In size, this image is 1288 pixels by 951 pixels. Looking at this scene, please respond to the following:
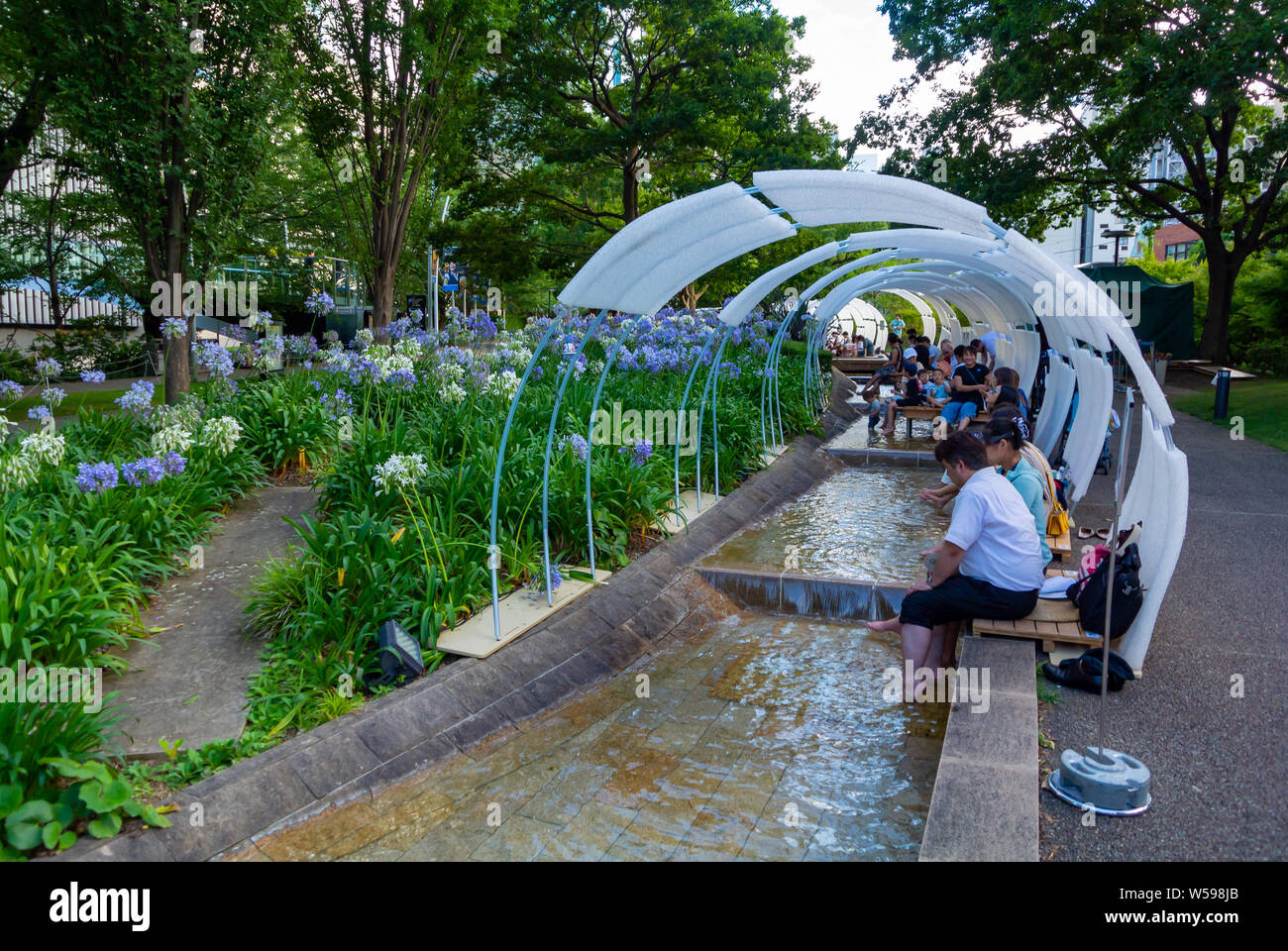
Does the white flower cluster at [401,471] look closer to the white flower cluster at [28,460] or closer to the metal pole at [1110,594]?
the white flower cluster at [28,460]

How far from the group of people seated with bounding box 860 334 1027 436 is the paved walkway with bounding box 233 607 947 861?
550 centimetres

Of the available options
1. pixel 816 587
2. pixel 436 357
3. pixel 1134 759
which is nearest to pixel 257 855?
pixel 1134 759

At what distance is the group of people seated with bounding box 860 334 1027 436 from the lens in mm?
10420

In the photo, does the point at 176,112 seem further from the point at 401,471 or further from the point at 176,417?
the point at 401,471

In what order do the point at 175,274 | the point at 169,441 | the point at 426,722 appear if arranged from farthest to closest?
the point at 175,274, the point at 169,441, the point at 426,722

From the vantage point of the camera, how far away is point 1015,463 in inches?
231

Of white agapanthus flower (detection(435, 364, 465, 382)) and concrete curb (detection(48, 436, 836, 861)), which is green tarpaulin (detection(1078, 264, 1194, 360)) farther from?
concrete curb (detection(48, 436, 836, 861))

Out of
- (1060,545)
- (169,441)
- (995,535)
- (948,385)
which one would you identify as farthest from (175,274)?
(948,385)

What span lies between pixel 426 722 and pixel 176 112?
8285mm

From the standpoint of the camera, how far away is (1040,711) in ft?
14.6

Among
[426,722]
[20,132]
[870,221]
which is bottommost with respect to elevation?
[426,722]

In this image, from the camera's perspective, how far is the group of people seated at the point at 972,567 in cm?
475

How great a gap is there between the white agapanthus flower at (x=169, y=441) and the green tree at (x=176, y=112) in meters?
3.68

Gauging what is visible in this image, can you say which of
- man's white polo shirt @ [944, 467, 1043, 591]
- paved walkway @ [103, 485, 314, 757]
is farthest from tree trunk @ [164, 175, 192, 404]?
man's white polo shirt @ [944, 467, 1043, 591]
